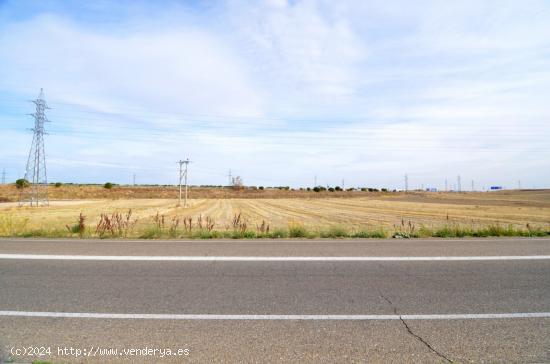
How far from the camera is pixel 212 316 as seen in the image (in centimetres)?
471

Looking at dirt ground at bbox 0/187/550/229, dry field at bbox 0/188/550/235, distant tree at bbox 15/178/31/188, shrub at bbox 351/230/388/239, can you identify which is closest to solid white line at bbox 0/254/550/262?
shrub at bbox 351/230/388/239

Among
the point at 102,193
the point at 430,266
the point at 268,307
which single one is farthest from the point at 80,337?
the point at 102,193

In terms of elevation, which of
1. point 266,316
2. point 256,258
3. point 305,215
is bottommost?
point 305,215

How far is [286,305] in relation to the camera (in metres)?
5.12

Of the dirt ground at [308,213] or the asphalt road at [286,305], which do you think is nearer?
the asphalt road at [286,305]

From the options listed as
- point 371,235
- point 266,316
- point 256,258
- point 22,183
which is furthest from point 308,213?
point 22,183

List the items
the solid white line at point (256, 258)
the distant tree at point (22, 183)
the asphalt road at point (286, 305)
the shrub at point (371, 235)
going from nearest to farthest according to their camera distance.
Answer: the asphalt road at point (286, 305)
the solid white line at point (256, 258)
the shrub at point (371, 235)
the distant tree at point (22, 183)

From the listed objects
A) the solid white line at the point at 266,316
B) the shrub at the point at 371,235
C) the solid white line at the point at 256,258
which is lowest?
the solid white line at the point at 266,316

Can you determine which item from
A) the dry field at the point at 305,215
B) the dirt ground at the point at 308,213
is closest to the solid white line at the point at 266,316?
the dry field at the point at 305,215

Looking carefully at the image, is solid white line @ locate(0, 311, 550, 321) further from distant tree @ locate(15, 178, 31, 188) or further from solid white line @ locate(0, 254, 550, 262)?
Result: distant tree @ locate(15, 178, 31, 188)

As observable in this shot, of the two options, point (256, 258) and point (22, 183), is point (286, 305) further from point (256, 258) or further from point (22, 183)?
point (22, 183)

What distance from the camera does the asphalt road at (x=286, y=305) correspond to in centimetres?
385

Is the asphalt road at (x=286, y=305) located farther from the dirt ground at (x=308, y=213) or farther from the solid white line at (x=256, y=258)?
the dirt ground at (x=308, y=213)

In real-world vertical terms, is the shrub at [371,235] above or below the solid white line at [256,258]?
above
